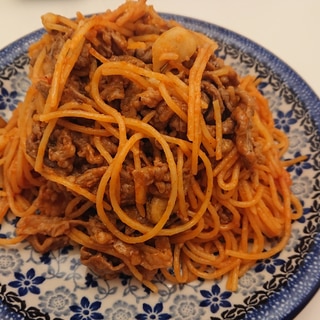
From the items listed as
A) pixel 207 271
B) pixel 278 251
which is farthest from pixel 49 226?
pixel 278 251

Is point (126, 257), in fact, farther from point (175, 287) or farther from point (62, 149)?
point (62, 149)

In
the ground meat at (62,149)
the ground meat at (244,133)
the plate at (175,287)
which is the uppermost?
the ground meat at (244,133)

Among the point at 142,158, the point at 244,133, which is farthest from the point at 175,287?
the point at 244,133

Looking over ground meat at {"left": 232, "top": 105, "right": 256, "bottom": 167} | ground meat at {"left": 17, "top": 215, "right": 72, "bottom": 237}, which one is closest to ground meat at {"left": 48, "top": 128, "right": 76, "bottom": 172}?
ground meat at {"left": 17, "top": 215, "right": 72, "bottom": 237}

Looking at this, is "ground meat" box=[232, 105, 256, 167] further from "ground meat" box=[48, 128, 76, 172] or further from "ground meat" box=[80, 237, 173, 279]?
"ground meat" box=[48, 128, 76, 172]

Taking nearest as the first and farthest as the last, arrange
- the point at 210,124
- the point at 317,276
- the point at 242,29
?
1. the point at 317,276
2. the point at 210,124
3. the point at 242,29

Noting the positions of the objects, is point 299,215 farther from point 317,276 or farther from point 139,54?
point 139,54

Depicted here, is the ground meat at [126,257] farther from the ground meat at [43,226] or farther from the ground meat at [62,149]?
the ground meat at [62,149]

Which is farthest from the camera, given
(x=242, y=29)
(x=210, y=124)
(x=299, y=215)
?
(x=242, y=29)

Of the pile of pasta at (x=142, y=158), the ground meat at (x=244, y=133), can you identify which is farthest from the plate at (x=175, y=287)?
the ground meat at (x=244, y=133)

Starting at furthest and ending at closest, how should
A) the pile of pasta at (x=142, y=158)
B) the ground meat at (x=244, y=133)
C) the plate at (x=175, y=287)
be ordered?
the ground meat at (x=244, y=133) → the pile of pasta at (x=142, y=158) → the plate at (x=175, y=287)
